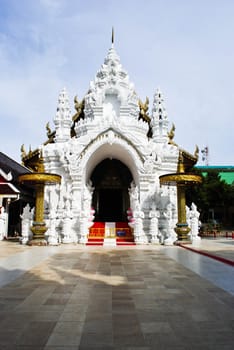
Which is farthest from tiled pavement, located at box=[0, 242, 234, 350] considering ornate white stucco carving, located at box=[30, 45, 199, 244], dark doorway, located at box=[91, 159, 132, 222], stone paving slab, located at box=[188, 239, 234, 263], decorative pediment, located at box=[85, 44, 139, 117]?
decorative pediment, located at box=[85, 44, 139, 117]

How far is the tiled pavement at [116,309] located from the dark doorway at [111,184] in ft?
37.5

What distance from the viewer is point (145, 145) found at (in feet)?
48.2

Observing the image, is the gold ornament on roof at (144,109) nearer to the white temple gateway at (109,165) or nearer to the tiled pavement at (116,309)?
the white temple gateway at (109,165)

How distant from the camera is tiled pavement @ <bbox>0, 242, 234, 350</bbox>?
2.86 m

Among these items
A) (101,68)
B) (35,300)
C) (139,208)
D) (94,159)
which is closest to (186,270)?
(35,300)

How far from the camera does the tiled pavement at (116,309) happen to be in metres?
2.86

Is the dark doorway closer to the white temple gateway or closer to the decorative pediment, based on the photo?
the white temple gateway

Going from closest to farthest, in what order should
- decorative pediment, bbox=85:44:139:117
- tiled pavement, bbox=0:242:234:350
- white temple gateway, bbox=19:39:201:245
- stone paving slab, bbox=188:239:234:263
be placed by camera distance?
tiled pavement, bbox=0:242:234:350 < stone paving slab, bbox=188:239:234:263 < white temple gateway, bbox=19:39:201:245 < decorative pediment, bbox=85:44:139:117

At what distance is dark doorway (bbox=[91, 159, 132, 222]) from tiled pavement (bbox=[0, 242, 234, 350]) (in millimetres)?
11436

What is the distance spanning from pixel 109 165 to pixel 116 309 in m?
14.7

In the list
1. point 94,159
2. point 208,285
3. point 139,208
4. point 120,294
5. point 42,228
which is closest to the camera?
point 120,294

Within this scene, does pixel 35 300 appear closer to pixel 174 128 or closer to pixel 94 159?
pixel 94 159

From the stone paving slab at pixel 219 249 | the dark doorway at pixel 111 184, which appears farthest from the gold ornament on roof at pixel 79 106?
the stone paving slab at pixel 219 249

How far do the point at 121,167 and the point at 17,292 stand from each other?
45.5ft
